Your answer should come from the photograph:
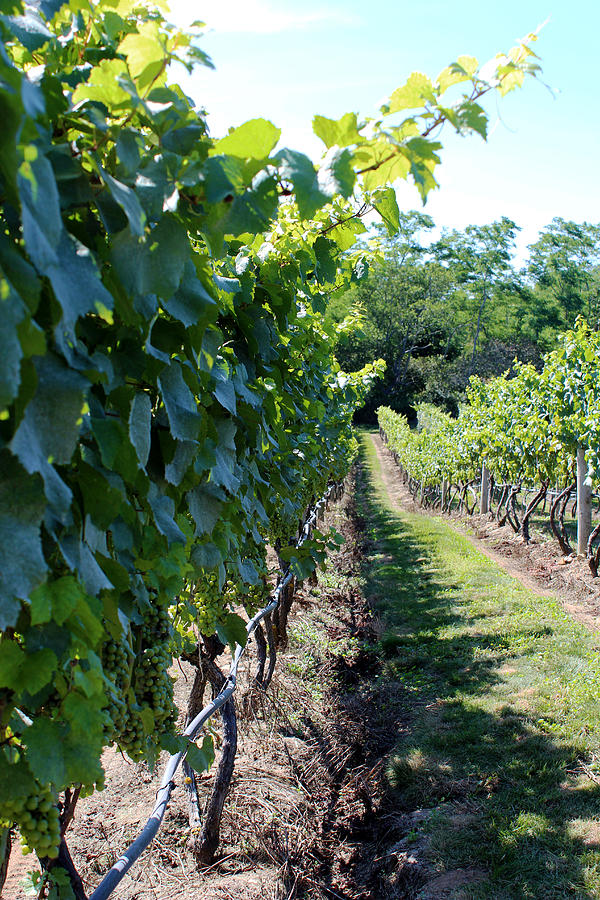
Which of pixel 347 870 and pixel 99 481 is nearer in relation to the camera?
pixel 99 481

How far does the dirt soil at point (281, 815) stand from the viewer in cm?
369

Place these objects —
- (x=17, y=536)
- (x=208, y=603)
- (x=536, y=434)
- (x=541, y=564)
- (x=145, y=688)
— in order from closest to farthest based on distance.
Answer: (x=17, y=536) → (x=145, y=688) → (x=208, y=603) → (x=541, y=564) → (x=536, y=434)

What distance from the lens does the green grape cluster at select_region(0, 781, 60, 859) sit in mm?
1225

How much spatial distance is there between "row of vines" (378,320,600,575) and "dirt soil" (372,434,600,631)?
31 cm

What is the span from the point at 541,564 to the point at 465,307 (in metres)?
55.5

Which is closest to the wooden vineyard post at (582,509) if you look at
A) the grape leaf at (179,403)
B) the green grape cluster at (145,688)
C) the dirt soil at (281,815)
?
the dirt soil at (281,815)

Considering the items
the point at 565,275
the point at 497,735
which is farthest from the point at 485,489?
the point at 565,275

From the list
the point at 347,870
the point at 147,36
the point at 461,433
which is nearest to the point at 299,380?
the point at 347,870

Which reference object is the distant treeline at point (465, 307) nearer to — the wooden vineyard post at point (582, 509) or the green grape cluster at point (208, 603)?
the wooden vineyard post at point (582, 509)

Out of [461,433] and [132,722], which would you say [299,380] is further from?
[461,433]

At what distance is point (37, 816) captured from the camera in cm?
131

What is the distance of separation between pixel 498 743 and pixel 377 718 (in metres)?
1.11

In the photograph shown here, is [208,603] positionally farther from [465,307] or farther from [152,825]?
[465,307]

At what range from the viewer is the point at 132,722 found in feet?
5.79
